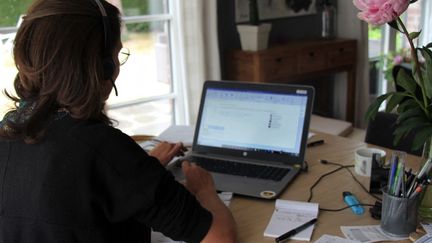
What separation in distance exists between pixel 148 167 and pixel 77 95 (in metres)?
0.19

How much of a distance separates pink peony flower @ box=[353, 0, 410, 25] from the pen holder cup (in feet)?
1.29

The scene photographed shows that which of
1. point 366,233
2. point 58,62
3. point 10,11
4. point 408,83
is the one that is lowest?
point 366,233

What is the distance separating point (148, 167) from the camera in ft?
2.95

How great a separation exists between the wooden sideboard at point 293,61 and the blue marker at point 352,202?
177 cm

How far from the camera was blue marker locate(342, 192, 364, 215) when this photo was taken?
120 centimetres

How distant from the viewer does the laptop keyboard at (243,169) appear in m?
1.41

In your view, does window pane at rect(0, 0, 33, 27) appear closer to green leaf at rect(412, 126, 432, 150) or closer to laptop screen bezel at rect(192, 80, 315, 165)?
laptop screen bezel at rect(192, 80, 315, 165)

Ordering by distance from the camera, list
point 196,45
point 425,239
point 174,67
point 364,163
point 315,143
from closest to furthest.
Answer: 1. point 425,239
2. point 364,163
3. point 315,143
4. point 196,45
5. point 174,67

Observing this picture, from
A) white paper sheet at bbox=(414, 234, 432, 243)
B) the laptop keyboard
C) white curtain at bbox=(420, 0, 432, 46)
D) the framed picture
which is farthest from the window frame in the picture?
white curtain at bbox=(420, 0, 432, 46)

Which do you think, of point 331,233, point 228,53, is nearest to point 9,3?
point 228,53

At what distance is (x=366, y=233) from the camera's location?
1092mm

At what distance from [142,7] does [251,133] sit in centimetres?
176

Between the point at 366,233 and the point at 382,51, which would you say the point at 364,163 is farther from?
the point at 382,51

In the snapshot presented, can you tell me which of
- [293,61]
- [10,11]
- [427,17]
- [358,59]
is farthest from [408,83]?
[427,17]
